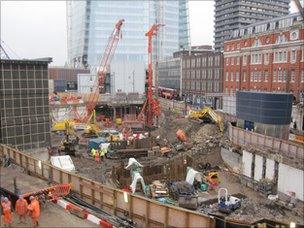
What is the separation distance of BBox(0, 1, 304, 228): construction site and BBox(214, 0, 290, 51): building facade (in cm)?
10599

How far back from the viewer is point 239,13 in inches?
5674

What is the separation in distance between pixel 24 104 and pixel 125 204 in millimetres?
15774

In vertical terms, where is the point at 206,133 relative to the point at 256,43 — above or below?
below

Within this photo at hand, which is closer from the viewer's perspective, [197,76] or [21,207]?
[21,207]

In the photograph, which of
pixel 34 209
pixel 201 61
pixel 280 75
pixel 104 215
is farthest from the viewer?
pixel 201 61

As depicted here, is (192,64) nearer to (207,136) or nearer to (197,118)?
(197,118)

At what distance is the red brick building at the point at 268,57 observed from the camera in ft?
170

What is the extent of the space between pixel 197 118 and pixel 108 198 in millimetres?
31236

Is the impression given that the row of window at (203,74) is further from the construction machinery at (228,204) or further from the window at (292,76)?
the construction machinery at (228,204)

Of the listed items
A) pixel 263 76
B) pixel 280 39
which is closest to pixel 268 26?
pixel 280 39

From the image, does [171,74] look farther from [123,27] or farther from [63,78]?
[123,27]

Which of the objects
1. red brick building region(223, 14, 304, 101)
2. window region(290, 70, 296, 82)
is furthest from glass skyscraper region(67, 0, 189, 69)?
window region(290, 70, 296, 82)

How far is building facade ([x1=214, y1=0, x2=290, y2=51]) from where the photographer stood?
144600mm

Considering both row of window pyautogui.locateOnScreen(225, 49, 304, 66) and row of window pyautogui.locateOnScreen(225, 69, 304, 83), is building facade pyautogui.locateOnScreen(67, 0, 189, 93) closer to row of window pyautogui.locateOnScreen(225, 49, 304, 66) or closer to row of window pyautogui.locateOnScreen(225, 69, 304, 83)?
row of window pyautogui.locateOnScreen(225, 69, 304, 83)
